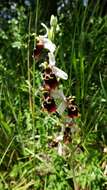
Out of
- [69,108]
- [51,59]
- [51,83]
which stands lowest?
[69,108]

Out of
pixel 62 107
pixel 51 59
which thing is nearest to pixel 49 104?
pixel 62 107

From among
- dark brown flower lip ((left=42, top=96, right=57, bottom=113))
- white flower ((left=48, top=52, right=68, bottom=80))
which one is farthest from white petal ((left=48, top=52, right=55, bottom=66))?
dark brown flower lip ((left=42, top=96, right=57, bottom=113))

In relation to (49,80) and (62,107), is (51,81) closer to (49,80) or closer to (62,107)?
(49,80)

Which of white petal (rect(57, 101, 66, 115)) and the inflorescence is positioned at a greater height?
the inflorescence

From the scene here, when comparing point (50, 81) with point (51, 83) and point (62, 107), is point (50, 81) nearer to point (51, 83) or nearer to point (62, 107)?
point (51, 83)

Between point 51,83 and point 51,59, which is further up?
point 51,59

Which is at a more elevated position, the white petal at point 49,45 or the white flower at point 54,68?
the white petal at point 49,45

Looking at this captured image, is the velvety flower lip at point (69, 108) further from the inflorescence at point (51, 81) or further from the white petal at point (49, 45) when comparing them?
the white petal at point (49, 45)

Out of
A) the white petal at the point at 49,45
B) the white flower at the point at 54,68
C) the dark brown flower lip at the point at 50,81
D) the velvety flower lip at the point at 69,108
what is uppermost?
the white petal at the point at 49,45

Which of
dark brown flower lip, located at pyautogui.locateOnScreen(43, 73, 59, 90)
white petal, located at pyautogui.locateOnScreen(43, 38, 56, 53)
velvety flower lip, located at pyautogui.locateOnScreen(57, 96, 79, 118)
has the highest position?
white petal, located at pyautogui.locateOnScreen(43, 38, 56, 53)

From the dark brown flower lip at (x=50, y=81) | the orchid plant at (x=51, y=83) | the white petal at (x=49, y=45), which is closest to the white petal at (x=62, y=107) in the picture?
the orchid plant at (x=51, y=83)

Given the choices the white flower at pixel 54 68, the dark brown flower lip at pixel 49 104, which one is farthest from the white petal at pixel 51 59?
the dark brown flower lip at pixel 49 104

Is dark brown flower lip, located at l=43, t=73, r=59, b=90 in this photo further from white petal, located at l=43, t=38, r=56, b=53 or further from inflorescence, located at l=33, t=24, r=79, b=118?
white petal, located at l=43, t=38, r=56, b=53

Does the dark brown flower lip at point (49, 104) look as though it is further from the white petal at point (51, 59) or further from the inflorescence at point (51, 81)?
the white petal at point (51, 59)
